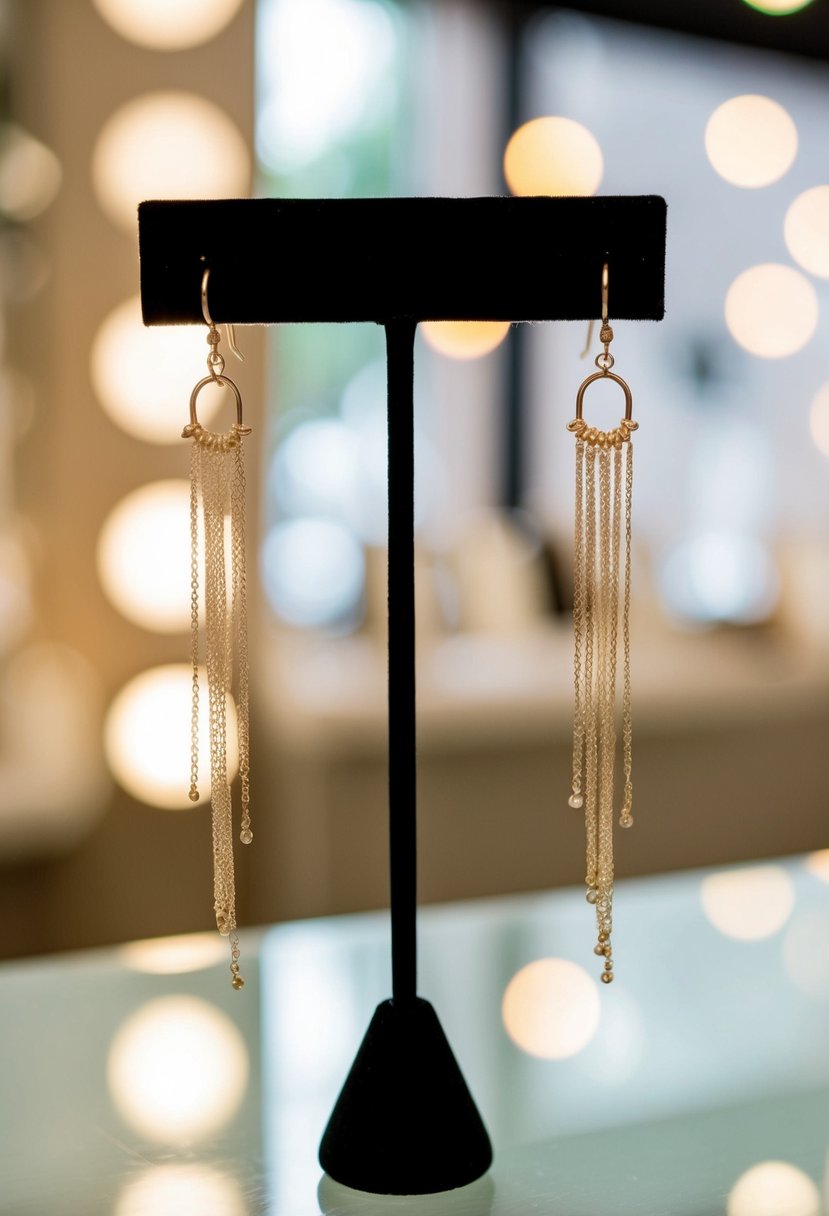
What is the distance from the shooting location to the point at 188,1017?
2.42ft

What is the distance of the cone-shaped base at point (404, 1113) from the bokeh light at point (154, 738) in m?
1.23

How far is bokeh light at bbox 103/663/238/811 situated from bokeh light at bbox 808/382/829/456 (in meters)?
2.60

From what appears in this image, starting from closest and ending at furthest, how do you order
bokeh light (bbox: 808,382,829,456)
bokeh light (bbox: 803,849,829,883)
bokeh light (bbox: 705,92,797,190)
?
bokeh light (bbox: 803,849,829,883) < bokeh light (bbox: 705,92,797,190) < bokeh light (bbox: 808,382,829,456)

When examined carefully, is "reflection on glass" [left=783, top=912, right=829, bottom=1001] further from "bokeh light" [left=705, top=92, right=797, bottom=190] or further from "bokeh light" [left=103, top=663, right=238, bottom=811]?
"bokeh light" [left=705, top=92, right=797, bottom=190]

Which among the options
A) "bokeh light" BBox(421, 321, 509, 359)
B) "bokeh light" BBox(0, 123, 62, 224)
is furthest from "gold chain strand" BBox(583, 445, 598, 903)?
"bokeh light" BBox(421, 321, 509, 359)

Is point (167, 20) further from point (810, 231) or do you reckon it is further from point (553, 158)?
point (810, 231)

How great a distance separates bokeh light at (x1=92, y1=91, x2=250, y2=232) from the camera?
1.69 m

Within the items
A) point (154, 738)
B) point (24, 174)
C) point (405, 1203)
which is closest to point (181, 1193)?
point (405, 1203)

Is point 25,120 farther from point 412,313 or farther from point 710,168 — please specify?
point 710,168

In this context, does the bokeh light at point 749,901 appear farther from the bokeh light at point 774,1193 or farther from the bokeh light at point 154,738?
the bokeh light at point 154,738

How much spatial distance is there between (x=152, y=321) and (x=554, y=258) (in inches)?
6.2

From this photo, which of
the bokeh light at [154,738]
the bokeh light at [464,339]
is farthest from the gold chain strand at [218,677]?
the bokeh light at [464,339]

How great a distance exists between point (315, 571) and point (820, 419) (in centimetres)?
169

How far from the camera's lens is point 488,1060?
2.23 feet
